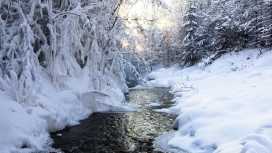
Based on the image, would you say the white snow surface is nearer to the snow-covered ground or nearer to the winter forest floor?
the winter forest floor

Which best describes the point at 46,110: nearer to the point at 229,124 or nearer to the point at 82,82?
the point at 82,82

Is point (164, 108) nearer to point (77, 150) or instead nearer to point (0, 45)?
point (77, 150)

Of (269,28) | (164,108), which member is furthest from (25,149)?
(269,28)

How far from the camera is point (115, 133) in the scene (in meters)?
7.70

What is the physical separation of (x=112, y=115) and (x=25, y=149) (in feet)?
14.8

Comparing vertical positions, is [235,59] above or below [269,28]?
below

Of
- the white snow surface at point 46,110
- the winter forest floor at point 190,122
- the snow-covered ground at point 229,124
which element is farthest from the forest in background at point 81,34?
the snow-covered ground at point 229,124

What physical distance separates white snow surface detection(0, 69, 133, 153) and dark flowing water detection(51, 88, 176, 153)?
0.40 m

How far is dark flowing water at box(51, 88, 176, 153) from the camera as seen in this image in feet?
21.2

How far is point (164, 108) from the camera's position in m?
11.3

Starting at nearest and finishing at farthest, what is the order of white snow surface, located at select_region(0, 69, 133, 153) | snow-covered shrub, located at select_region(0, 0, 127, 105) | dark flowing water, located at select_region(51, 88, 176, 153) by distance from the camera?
white snow surface, located at select_region(0, 69, 133, 153)
dark flowing water, located at select_region(51, 88, 176, 153)
snow-covered shrub, located at select_region(0, 0, 127, 105)

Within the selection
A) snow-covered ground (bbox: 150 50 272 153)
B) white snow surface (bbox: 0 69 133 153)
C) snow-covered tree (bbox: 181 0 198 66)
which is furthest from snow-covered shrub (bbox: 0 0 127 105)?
→ snow-covered tree (bbox: 181 0 198 66)

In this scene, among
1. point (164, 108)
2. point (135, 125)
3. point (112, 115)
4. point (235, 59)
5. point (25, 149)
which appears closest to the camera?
point (25, 149)

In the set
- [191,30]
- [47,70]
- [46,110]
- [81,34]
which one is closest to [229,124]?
[46,110]
